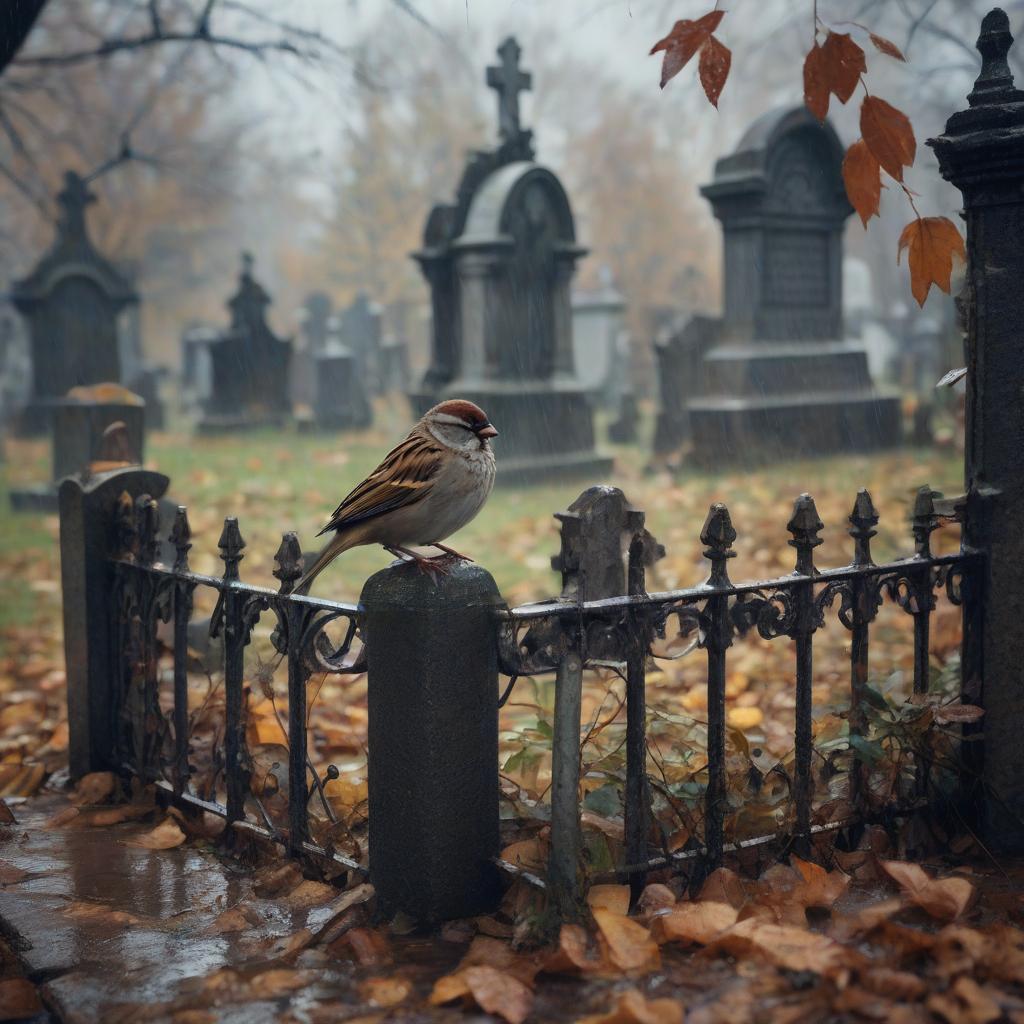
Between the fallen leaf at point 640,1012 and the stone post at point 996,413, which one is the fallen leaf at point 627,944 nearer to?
the fallen leaf at point 640,1012

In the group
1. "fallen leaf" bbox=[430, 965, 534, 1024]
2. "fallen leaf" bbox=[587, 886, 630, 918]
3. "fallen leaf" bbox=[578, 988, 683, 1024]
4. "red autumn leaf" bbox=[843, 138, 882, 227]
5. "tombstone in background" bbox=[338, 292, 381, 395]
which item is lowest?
"fallen leaf" bbox=[430, 965, 534, 1024]

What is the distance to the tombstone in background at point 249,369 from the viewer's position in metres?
21.5

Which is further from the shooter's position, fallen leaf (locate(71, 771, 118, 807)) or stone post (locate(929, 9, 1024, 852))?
fallen leaf (locate(71, 771, 118, 807))

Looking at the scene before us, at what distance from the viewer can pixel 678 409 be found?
16078mm

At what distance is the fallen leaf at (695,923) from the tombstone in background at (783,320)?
10.7 metres

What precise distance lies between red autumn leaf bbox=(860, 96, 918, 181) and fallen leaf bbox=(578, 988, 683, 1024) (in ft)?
6.48

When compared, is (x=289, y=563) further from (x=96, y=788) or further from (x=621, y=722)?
(x=96, y=788)

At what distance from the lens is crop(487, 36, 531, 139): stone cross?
47.4ft

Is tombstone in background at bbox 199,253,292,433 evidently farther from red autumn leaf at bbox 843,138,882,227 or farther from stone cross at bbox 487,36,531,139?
red autumn leaf at bbox 843,138,882,227

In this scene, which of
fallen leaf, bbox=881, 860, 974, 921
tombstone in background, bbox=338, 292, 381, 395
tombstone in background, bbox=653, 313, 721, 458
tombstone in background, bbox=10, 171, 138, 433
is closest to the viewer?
fallen leaf, bbox=881, 860, 974, 921

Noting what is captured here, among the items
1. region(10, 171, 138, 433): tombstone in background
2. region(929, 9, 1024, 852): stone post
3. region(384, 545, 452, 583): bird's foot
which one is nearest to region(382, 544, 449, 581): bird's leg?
region(384, 545, 452, 583): bird's foot

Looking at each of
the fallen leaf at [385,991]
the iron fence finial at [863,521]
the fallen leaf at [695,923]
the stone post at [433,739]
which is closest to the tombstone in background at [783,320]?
the iron fence finial at [863,521]

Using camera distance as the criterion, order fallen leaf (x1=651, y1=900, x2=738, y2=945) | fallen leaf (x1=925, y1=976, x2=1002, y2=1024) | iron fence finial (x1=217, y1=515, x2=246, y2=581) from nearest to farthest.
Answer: fallen leaf (x1=925, y1=976, x2=1002, y2=1024) → fallen leaf (x1=651, y1=900, x2=738, y2=945) → iron fence finial (x1=217, y1=515, x2=246, y2=581)

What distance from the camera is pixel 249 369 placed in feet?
71.2
